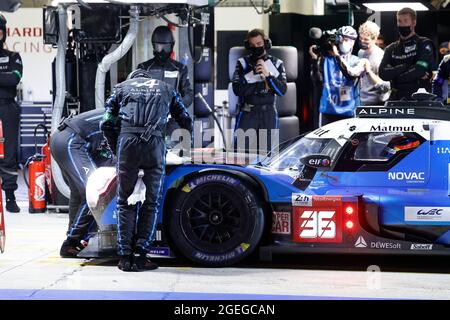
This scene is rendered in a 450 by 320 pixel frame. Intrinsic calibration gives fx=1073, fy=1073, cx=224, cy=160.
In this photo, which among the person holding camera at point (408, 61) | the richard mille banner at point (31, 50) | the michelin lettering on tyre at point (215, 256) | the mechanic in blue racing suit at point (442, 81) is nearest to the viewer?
the michelin lettering on tyre at point (215, 256)

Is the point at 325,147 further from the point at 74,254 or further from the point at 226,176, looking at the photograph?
the point at 74,254

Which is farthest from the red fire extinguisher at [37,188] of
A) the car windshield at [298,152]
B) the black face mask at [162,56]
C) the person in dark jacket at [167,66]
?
the car windshield at [298,152]

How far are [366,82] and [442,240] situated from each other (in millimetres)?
4499

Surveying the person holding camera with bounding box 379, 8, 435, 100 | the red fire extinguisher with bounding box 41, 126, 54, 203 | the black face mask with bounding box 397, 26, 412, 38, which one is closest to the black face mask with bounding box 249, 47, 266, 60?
the person holding camera with bounding box 379, 8, 435, 100

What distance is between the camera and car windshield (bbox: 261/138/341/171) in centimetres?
896

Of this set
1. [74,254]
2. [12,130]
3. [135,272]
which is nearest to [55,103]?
[12,130]

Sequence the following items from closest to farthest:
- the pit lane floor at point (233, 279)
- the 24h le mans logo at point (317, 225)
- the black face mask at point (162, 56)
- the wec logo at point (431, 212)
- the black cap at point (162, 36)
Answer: the pit lane floor at point (233, 279) < the wec logo at point (431, 212) < the 24h le mans logo at point (317, 225) < the black cap at point (162, 36) < the black face mask at point (162, 56)

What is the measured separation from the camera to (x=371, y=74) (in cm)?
1272

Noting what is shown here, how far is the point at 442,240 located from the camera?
868cm

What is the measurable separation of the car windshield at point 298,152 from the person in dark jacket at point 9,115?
492 centimetres

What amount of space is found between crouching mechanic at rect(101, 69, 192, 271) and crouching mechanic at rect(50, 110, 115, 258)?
908 millimetres

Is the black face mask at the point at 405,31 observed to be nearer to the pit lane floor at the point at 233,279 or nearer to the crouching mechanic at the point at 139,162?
the pit lane floor at the point at 233,279

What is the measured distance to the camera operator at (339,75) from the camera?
12641 millimetres

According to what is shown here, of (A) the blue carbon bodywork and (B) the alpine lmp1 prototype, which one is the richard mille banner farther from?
(A) the blue carbon bodywork
